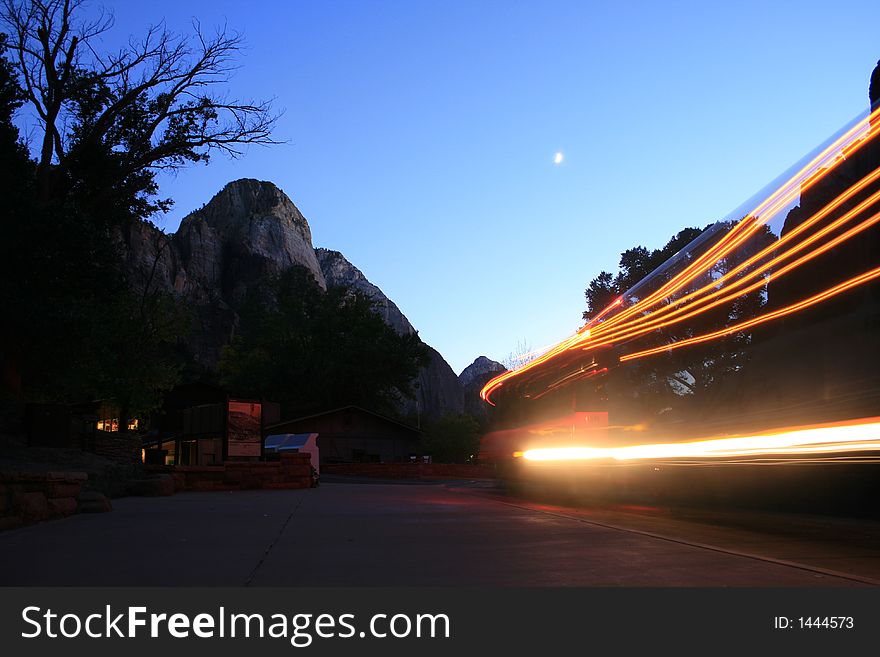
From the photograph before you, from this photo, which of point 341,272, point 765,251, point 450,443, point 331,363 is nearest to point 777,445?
point 765,251

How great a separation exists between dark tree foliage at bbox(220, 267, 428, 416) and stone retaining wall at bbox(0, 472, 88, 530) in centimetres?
4772

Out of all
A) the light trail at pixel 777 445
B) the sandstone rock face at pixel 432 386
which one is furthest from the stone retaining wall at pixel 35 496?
the sandstone rock face at pixel 432 386

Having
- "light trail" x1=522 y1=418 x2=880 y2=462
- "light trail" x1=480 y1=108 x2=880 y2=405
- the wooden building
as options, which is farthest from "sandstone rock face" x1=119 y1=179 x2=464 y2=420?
"light trail" x1=522 y1=418 x2=880 y2=462

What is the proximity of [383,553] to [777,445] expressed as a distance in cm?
594

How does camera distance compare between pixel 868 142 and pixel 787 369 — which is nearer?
pixel 868 142

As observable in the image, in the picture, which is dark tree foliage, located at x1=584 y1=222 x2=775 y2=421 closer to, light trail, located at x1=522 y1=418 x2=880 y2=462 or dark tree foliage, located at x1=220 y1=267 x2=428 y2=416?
light trail, located at x1=522 y1=418 x2=880 y2=462

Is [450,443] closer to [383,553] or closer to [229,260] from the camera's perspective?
[229,260]

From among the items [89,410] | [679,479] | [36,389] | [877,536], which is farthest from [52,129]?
[877,536]

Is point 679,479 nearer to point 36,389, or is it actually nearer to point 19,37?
point 36,389

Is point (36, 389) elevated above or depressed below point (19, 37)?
below

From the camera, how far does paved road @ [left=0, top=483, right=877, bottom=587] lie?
5324 millimetres

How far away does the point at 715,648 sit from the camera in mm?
3684

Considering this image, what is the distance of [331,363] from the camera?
2484 inches

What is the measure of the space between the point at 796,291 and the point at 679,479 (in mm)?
4798
